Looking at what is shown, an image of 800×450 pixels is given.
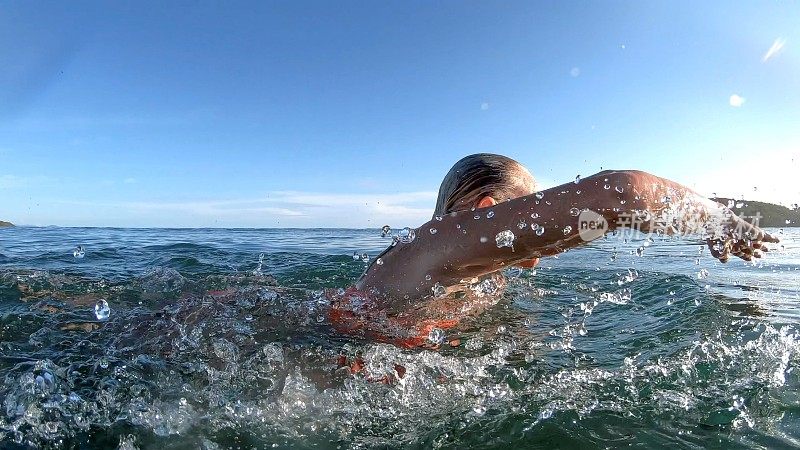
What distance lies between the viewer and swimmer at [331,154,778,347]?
76.1 inches

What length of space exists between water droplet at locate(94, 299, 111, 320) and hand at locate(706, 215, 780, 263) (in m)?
3.76

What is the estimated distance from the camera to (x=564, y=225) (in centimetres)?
198

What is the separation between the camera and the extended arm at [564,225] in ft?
6.31

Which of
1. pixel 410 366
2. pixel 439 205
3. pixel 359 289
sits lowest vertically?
pixel 410 366

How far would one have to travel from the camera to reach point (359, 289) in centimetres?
270

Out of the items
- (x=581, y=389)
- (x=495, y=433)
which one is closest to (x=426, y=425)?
(x=495, y=433)

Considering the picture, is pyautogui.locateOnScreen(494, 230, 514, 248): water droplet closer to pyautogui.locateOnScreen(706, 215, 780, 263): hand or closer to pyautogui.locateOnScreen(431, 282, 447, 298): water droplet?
pyautogui.locateOnScreen(431, 282, 447, 298): water droplet

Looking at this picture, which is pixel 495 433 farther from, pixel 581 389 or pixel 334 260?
pixel 334 260

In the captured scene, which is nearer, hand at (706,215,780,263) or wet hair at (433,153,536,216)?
hand at (706,215,780,263)

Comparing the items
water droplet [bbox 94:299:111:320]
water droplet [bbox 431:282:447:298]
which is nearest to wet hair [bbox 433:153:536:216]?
water droplet [bbox 431:282:447:298]

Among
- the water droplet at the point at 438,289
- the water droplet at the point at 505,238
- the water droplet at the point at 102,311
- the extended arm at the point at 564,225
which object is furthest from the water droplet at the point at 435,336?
the water droplet at the point at 102,311

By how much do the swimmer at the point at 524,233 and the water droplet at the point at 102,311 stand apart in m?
1.93

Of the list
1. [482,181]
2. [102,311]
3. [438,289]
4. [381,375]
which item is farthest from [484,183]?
[102,311]

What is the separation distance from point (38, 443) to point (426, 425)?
147cm
